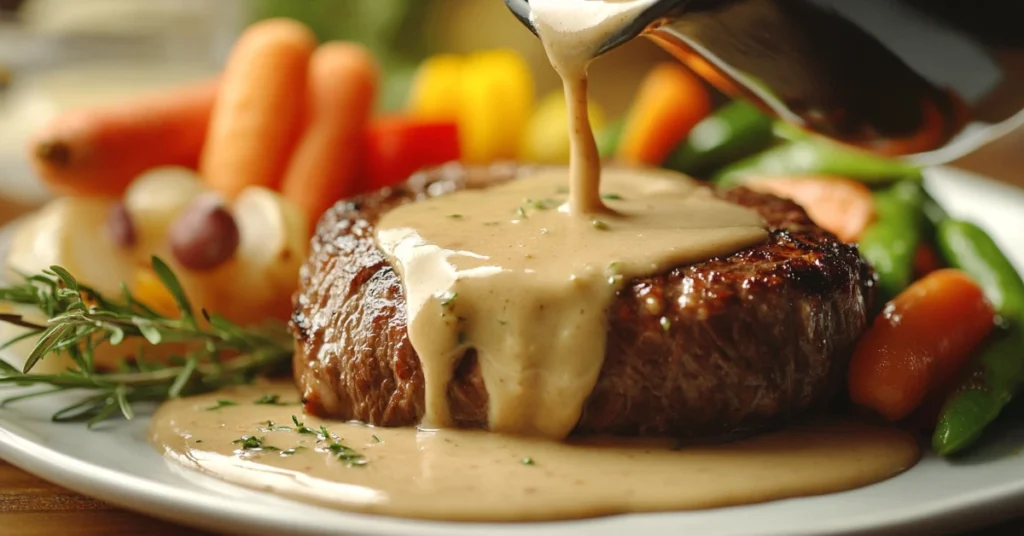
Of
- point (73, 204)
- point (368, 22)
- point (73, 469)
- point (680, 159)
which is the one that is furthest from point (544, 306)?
point (368, 22)

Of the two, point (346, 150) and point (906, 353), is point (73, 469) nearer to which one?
point (906, 353)

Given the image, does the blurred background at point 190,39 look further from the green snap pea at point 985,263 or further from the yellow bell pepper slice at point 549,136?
the green snap pea at point 985,263

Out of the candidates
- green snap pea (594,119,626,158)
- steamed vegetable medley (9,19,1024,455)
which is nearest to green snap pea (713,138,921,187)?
steamed vegetable medley (9,19,1024,455)

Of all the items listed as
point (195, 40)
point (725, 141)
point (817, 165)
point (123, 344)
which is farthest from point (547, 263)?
point (195, 40)

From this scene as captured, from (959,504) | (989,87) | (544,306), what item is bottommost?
(959,504)

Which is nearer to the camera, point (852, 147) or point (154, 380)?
point (154, 380)

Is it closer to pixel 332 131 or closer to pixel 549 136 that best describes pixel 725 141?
pixel 549 136

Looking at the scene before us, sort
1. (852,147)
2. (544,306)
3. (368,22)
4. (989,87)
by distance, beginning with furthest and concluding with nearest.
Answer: (368,22) < (852,147) < (989,87) < (544,306)
